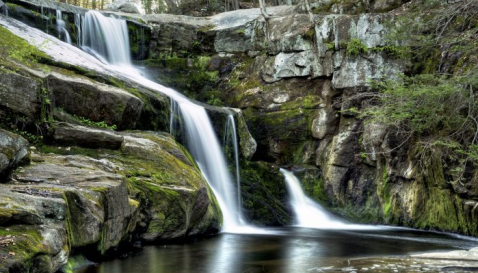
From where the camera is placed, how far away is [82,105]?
32.1 feet

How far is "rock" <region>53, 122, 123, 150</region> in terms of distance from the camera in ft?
27.5

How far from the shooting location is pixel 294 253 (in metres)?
8.25

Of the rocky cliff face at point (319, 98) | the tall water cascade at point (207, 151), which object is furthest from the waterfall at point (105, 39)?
the tall water cascade at point (207, 151)

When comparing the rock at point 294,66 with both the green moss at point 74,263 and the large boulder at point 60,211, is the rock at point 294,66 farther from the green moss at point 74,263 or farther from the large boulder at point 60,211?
the green moss at point 74,263

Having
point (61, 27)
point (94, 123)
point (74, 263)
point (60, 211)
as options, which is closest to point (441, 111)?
point (94, 123)

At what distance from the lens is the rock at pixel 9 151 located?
18.8 feet

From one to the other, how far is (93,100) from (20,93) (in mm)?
2505

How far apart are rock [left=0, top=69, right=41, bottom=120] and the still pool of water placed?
3.11 m

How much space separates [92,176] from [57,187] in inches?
41.4

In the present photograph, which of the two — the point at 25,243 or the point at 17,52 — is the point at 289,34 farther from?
the point at 25,243

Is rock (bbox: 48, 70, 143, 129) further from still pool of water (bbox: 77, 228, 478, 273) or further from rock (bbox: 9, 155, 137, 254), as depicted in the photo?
still pool of water (bbox: 77, 228, 478, 273)

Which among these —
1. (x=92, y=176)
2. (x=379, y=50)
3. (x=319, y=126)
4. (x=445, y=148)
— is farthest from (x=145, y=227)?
(x=379, y=50)

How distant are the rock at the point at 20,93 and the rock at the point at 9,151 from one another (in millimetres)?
1329

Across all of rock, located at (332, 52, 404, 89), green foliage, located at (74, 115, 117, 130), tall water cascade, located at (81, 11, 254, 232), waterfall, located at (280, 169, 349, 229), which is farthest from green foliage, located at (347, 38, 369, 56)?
green foliage, located at (74, 115, 117, 130)
